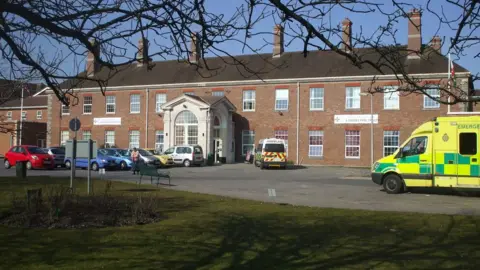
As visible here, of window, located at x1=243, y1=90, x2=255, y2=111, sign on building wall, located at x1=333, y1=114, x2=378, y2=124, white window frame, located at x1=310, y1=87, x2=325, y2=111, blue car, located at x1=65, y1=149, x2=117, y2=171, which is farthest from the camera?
window, located at x1=243, y1=90, x2=255, y2=111

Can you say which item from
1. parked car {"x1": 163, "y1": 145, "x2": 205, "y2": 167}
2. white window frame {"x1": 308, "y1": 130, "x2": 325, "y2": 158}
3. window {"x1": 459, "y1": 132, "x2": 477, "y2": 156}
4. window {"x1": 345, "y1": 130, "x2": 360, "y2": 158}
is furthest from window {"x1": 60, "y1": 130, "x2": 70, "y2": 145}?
window {"x1": 459, "y1": 132, "x2": 477, "y2": 156}

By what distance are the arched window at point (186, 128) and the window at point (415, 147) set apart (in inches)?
1056

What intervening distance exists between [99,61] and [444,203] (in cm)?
1475

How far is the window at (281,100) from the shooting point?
44.6 metres

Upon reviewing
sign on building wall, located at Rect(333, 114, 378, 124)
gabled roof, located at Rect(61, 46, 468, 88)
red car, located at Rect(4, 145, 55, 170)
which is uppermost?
gabled roof, located at Rect(61, 46, 468, 88)

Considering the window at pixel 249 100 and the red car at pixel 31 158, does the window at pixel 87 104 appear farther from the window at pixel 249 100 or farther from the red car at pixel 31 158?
the red car at pixel 31 158

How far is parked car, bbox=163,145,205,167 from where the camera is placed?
131ft

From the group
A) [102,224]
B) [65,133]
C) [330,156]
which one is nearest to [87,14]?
[102,224]

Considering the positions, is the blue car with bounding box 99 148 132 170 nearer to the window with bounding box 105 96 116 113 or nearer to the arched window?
the arched window

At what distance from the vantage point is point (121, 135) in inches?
2016

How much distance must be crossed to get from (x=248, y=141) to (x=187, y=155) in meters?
8.48

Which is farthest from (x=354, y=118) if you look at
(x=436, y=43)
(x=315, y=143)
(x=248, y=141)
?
(x=436, y=43)

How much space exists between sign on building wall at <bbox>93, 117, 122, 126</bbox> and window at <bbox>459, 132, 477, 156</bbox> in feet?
127

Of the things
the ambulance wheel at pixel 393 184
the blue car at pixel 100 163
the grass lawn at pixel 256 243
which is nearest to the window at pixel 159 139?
the blue car at pixel 100 163
